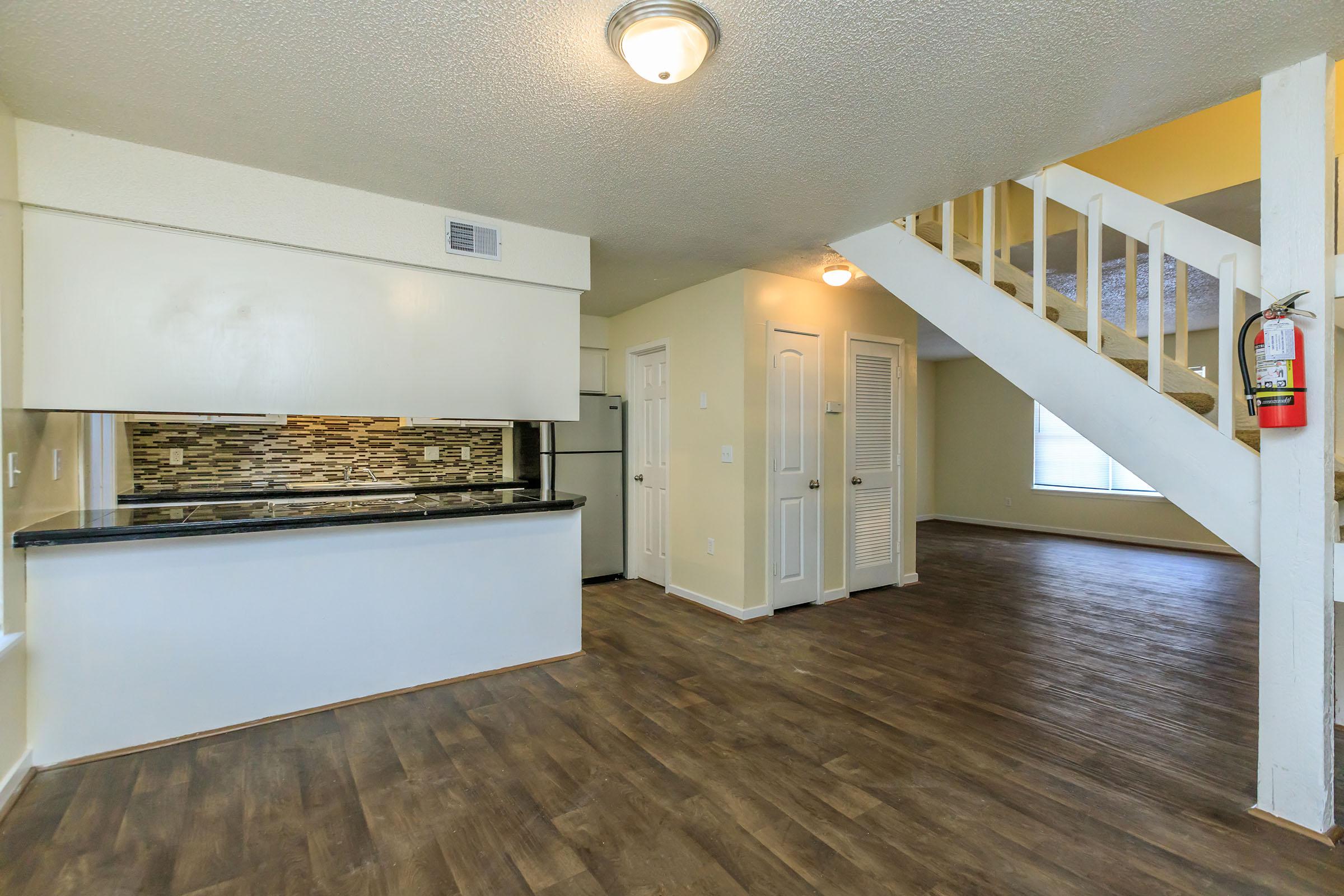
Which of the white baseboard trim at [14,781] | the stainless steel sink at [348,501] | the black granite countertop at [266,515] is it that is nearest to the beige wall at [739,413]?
the black granite countertop at [266,515]

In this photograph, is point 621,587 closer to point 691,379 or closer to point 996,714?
point 691,379

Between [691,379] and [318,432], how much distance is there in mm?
2664

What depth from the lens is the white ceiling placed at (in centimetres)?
179

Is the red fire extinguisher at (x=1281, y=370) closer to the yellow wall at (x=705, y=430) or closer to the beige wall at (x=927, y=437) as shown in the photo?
the yellow wall at (x=705, y=430)

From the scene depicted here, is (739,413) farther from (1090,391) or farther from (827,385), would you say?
(1090,391)

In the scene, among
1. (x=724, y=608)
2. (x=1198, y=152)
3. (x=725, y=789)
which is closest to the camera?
(x=725, y=789)

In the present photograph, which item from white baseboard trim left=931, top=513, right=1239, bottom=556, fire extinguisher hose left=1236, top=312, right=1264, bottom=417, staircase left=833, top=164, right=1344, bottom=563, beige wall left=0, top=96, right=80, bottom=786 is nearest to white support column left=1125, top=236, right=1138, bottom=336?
staircase left=833, top=164, right=1344, bottom=563

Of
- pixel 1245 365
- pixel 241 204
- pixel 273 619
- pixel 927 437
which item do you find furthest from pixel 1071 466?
pixel 241 204

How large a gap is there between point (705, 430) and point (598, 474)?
3.90 feet

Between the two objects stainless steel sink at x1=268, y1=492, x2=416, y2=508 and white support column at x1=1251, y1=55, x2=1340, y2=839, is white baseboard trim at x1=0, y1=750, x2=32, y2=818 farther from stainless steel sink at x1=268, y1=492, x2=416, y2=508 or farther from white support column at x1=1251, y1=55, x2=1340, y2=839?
white support column at x1=1251, y1=55, x2=1340, y2=839

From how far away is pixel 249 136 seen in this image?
2.50m

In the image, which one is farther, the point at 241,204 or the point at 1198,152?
the point at 1198,152

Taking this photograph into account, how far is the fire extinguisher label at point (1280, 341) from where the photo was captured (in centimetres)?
198

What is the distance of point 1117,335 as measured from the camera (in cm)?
321
